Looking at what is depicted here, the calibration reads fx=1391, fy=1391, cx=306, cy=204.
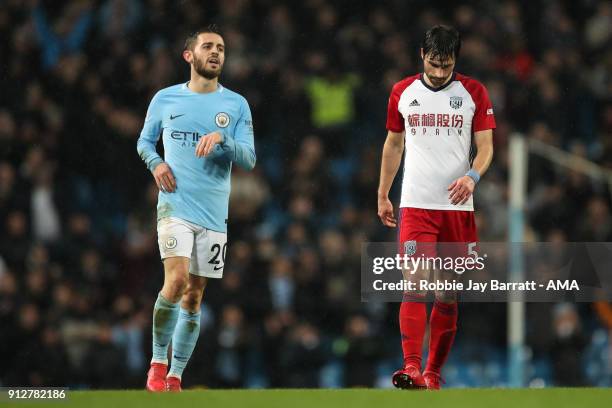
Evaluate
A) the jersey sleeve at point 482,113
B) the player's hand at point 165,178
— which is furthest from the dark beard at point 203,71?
the jersey sleeve at point 482,113

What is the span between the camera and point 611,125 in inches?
719

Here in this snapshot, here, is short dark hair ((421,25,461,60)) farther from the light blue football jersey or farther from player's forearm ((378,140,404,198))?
the light blue football jersey

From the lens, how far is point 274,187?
17.3 metres

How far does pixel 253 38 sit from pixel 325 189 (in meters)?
2.99

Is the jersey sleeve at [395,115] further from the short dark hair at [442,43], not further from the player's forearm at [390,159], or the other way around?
the short dark hair at [442,43]

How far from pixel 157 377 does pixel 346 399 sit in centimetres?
171

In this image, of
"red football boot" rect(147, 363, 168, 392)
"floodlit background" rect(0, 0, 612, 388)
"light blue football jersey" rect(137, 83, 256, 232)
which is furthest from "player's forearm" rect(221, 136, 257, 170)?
"floodlit background" rect(0, 0, 612, 388)

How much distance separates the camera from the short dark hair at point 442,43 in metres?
9.55

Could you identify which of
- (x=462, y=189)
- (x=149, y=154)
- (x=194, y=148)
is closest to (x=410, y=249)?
(x=462, y=189)

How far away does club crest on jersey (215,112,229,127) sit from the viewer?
1004 centimetres

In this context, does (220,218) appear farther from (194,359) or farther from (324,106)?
(324,106)

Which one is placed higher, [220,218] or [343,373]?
[220,218]

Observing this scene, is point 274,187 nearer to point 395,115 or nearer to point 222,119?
point 222,119

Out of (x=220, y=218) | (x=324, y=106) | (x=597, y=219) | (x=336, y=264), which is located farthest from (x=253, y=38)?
(x=220, y=218)
